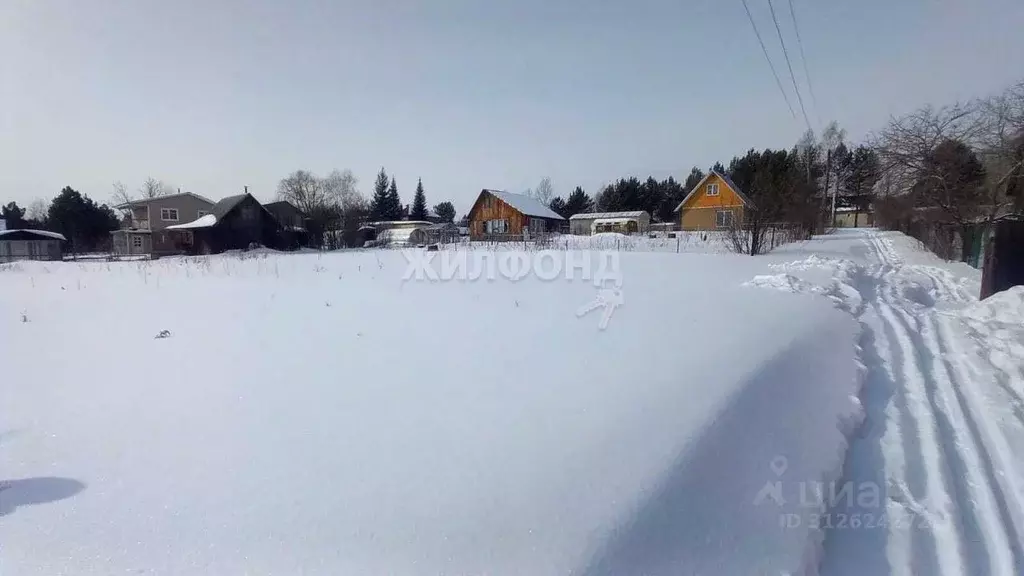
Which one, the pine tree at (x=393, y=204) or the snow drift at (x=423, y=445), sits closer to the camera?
the snow drift at (x=423, y=445)

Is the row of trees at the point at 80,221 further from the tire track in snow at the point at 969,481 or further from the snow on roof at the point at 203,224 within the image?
the tire track in snow at the point at 969,481

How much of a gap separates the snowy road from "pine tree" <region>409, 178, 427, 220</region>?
71.5m

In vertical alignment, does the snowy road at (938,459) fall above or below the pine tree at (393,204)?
below

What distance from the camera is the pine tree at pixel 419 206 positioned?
7262 cm

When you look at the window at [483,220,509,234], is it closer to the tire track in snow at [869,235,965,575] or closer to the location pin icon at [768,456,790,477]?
the tire track in snow at [869,235,965,575]

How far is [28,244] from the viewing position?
33.5 meters

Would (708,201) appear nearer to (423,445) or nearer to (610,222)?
(610,222)

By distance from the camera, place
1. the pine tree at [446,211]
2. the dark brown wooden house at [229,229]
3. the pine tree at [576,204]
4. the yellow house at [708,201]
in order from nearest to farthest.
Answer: the dark brown wooden house at [229,229], the yellow house at [708,201], the pine tree at [576,204], the pine tree at [446,211]

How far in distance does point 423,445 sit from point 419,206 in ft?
241

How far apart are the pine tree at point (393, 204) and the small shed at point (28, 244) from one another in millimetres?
41507

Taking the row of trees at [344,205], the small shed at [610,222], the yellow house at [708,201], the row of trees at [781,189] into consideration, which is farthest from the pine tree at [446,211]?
the yellow house at [708,201]

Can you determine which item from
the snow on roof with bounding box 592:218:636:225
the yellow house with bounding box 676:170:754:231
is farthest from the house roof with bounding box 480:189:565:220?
the yellow house with bounding box 676:170:754:231

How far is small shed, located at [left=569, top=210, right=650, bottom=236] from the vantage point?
4647 centimetres

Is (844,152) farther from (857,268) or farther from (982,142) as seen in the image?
(857,268)
